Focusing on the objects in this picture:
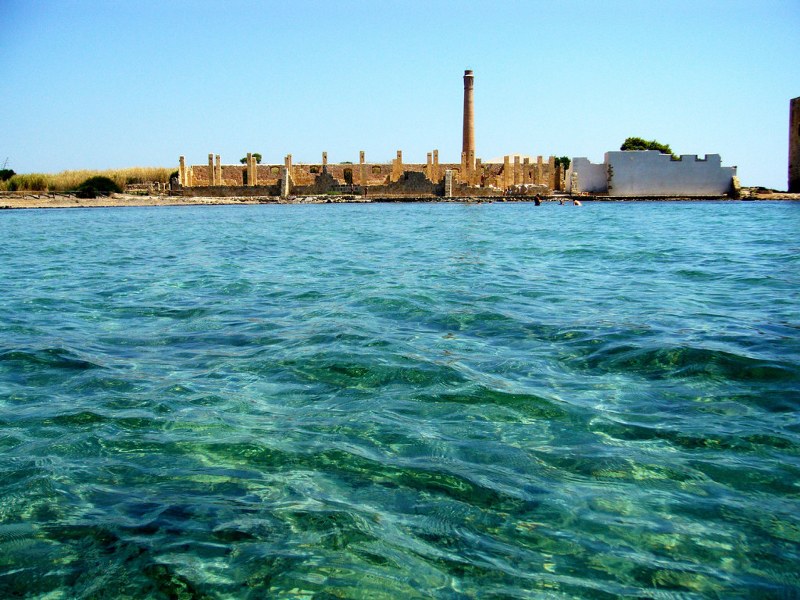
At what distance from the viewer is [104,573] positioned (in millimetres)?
2105

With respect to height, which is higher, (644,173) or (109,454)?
(644,173)

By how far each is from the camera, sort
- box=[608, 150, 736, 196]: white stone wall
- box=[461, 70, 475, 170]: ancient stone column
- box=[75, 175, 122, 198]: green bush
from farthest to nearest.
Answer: box=[75, 175, 122, 198]: green bush → box=[461, 70, 475, 170]: ancient stone column → box=[608, 150, 736, 196]: white stone wall

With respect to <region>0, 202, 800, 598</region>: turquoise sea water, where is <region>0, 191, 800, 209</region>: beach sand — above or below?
above

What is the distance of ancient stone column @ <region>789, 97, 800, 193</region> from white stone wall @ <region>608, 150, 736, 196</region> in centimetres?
317

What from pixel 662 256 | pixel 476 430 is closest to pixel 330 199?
pixel 662 256

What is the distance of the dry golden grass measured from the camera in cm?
4959

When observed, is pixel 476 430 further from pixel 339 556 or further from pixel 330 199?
pixel 330 199

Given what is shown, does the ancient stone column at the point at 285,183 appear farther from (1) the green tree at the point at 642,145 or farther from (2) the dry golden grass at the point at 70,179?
(1) the green tree at the point at 642,145

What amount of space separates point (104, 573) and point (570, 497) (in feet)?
5.02

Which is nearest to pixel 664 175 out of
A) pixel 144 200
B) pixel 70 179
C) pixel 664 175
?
pixel 664 175

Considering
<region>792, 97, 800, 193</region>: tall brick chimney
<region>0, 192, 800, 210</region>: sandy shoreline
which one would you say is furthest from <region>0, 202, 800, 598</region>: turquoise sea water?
<region>792, 97, 800, 193</region>: tall brick chimney

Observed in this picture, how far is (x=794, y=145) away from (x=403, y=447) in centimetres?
4625

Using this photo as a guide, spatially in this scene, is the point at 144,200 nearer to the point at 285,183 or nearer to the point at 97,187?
the point at 97,187

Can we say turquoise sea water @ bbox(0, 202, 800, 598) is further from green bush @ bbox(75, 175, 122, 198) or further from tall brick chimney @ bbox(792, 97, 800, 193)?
green bush @ bbox(75, 175, 122, 198)
